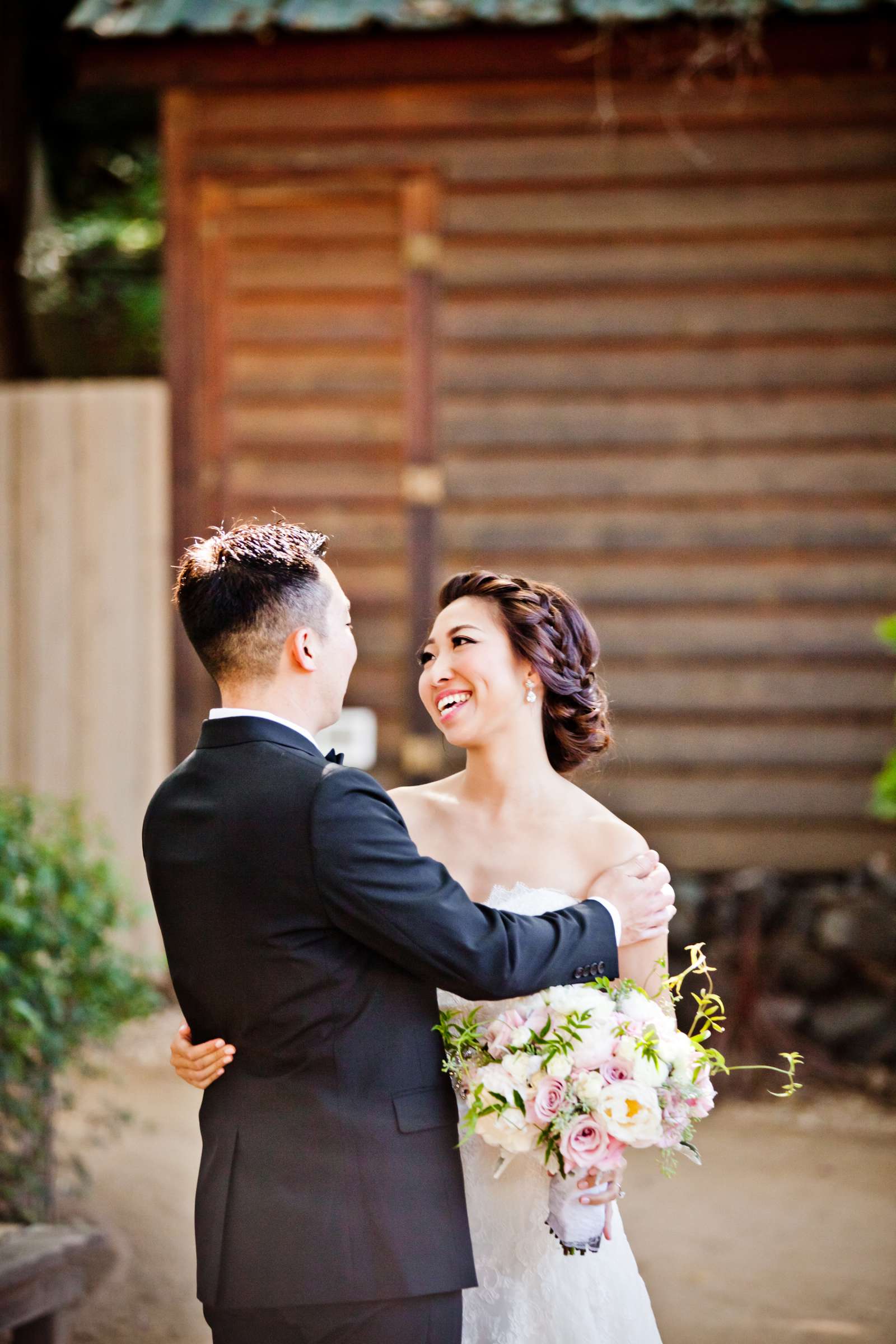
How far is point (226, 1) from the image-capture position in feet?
21.4

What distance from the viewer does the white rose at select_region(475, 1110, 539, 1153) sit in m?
2.23

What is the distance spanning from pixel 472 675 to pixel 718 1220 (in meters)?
3.18

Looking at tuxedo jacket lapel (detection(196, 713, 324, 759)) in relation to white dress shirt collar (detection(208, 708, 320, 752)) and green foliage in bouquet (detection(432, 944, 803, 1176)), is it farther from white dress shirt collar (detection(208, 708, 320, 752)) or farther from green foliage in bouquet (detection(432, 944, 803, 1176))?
green foliage in bouquet (detection(432, 944, 803, 1176))

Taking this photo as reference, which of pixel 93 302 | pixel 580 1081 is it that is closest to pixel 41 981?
pixel 580 1081

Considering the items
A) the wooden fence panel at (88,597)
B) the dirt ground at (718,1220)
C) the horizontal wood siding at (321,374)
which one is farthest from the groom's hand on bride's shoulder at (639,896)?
the wooden fence panel at (88,597)

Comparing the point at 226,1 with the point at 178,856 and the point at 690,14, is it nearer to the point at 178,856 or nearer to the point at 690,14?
the point at 690,14

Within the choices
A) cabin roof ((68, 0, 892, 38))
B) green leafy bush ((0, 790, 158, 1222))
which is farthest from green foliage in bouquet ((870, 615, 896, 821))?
green leafy bush ((0, 790, 158, 1222))

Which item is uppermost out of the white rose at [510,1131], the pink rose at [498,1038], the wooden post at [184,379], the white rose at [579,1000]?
the wooden post at [184,379]

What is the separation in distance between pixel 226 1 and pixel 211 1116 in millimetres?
5915

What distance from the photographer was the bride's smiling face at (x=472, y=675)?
9.18ft

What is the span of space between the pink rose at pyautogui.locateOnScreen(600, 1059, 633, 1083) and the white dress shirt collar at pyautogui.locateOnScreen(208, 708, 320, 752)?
2.35ft

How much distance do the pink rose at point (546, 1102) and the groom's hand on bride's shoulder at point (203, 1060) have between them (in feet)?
1.66

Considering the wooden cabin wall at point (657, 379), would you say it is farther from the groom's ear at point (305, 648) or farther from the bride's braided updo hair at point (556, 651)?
the groom's ear at point (305, 648)

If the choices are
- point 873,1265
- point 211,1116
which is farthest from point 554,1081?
point 873,1265
